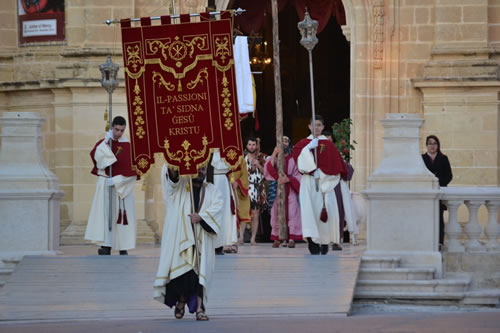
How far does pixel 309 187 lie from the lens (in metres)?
17.2

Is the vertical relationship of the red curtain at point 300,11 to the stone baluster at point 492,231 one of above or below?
above

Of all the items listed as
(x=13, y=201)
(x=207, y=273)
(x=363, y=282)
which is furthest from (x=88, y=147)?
(x=207, y=273)

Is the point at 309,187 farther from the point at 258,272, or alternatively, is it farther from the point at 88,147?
the point at 88,147

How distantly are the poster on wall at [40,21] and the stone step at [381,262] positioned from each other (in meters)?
8.75

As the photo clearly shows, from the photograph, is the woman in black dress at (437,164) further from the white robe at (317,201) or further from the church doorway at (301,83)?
the church doorway at (301,83)

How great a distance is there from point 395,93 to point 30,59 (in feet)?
20.6

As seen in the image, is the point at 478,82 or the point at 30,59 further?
the point at 30,59

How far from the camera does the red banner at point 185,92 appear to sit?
1273 centimetres

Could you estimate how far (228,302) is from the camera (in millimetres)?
14008

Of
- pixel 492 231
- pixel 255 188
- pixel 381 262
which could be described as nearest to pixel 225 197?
pixel 255 188

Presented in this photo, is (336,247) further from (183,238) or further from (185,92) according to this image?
(185,92)

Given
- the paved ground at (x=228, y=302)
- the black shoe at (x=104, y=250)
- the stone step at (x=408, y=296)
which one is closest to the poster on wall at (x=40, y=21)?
A: the black shoe at (x=104, y=250)

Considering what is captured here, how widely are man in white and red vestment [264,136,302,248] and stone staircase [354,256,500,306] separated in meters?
3.41

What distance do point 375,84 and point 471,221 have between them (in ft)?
20.1
